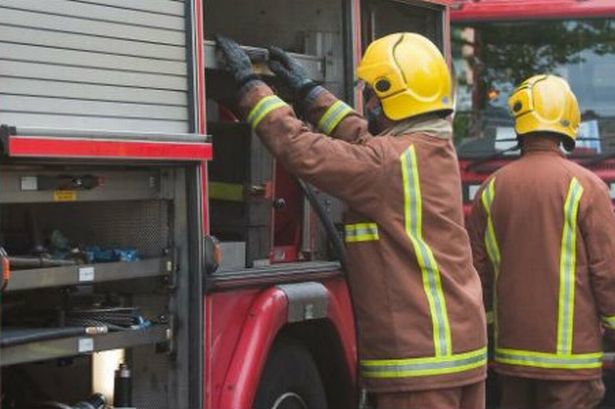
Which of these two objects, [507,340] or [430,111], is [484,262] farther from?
[430,111]

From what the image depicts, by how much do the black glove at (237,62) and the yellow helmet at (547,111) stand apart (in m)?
1.69

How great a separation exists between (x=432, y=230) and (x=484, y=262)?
1.38 m

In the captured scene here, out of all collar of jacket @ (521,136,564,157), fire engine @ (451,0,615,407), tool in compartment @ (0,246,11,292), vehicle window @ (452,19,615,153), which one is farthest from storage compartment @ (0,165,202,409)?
vehicle window @ (452,19,615,153)

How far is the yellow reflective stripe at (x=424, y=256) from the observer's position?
4449 millimetres

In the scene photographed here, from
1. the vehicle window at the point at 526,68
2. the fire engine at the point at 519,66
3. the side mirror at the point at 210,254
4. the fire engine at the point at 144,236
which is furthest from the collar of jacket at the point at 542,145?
the vehicle window at the point at 526,68

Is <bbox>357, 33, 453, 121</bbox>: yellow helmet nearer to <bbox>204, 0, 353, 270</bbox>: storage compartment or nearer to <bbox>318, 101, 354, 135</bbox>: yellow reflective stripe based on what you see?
<bbox>318, 101, 354, 135</bbox>: yellow reflective stripe

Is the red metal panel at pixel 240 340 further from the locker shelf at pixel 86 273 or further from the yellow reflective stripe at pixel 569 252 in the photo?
the yellow reflective stripe at pixel 569 252

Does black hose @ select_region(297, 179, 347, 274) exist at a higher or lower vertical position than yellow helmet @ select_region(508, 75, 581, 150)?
lower

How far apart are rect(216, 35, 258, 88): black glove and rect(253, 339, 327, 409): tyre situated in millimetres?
1107

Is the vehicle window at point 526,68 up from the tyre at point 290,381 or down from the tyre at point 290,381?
up

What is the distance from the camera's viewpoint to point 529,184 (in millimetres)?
5660

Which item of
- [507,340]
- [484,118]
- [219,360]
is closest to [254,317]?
[219,360]

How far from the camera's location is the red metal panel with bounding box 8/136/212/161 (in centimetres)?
363

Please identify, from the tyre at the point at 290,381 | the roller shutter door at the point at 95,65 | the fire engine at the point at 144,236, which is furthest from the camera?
the tyre at the point at 290,381
